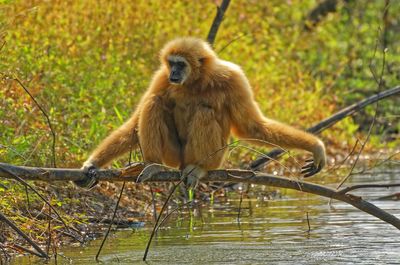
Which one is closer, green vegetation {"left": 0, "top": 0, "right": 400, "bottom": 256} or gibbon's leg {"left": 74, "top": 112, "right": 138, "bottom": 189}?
gibbon's leg {"left": 74, "top": 112, "right": 138, "bottom": 189}

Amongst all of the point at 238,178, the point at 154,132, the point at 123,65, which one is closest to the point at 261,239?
the point at 154,132

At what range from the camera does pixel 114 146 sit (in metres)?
9.52

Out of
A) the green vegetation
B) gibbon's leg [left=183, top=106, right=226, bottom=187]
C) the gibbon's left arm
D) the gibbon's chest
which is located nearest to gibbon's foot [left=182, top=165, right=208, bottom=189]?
gibbon's leg [left=183, top=106, right=226, bottom=187]

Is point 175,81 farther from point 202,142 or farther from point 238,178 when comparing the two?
point 238,178

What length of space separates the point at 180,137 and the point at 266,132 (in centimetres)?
84

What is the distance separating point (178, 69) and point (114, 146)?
37.8 inches

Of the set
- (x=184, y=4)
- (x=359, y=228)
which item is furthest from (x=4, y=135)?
(x=184, y=4)

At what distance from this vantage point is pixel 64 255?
31.6ft

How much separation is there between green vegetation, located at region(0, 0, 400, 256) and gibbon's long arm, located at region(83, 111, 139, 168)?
0.70 m

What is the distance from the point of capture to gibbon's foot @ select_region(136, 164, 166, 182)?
8773 mm

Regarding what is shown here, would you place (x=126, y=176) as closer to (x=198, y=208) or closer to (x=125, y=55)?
(x=198, y=208)

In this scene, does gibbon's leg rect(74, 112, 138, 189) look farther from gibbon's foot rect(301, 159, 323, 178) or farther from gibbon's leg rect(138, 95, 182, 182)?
gibbon's foot rect(301, 159, 323, 178)

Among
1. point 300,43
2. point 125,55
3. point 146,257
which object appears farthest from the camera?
point 300,43

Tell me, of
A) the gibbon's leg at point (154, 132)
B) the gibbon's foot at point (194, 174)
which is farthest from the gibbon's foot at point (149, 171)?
the gibbon's foot at point (194, 174)
